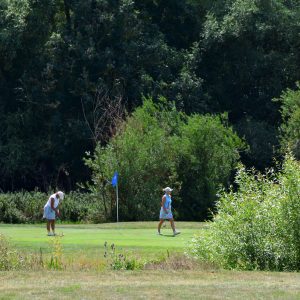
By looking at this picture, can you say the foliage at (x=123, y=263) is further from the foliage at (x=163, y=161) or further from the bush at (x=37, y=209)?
the foliage at (x=163, y=161)

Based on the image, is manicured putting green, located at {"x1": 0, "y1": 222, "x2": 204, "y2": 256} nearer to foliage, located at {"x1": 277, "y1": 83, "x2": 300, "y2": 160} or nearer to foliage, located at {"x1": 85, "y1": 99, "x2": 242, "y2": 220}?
foliage, located at {"x1": 85, "y1": 99, "x2": 242, "y2": 220}

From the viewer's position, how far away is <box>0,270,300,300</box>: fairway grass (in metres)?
14.3

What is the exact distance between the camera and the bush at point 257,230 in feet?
66.3

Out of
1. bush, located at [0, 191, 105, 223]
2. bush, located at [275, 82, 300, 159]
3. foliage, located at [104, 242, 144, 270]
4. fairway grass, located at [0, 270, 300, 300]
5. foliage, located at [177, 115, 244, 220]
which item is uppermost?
bush, located at [275, 82, 300, 159]

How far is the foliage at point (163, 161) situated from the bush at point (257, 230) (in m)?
22.8

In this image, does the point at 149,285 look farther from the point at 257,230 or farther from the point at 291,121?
the point at 291,121

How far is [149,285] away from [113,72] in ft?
135

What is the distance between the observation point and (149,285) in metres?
15.4

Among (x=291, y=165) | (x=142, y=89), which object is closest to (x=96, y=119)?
(x=142, y=89)

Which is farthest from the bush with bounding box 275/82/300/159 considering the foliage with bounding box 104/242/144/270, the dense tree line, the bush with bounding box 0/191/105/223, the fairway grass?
the fairway grass

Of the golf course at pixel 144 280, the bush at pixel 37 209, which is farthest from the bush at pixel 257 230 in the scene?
the bush at pixel 37 209

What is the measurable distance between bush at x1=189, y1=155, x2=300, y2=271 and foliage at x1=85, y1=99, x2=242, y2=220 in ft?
74.7

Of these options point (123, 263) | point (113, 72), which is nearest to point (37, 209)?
point (113, 72)

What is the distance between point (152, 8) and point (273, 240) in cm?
4365
